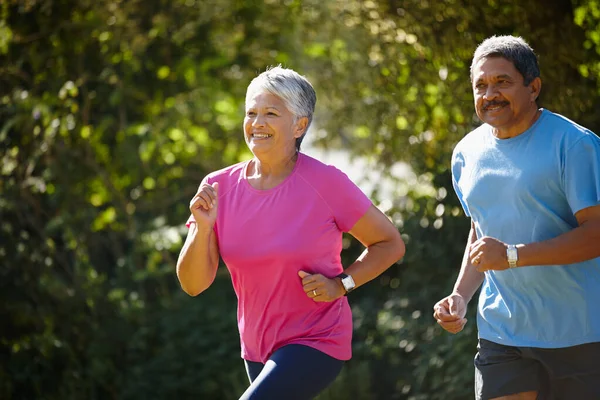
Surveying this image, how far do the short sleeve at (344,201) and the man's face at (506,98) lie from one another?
57 cm

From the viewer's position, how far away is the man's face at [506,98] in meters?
3.00

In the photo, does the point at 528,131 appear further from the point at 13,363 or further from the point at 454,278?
the point at 13,363

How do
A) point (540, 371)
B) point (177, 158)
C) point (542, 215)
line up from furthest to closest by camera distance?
point (177, 158) < point (540, 371) < point (542, 215)

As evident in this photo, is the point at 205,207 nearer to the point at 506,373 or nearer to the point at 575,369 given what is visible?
the point at 506,373

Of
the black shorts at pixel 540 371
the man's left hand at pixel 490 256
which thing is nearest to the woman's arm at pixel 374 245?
the black shorts at pixel 540 371

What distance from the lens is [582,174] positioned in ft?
9.29

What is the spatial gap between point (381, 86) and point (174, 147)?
169 centimetres

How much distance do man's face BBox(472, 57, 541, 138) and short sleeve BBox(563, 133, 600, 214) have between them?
23 centimetres

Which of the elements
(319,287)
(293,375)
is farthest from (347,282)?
(293,375)

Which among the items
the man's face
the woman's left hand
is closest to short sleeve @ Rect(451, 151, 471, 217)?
the man's face

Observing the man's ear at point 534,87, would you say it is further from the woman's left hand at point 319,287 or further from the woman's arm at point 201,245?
the woman's arm at point 201,245

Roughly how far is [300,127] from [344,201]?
334 mm

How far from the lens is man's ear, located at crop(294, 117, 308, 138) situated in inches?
135

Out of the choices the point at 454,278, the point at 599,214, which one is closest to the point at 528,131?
the point at 599,214
